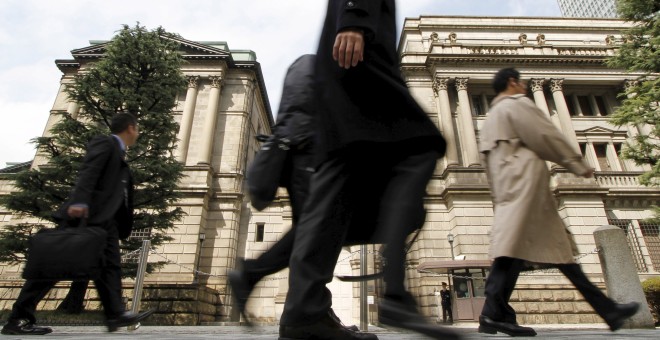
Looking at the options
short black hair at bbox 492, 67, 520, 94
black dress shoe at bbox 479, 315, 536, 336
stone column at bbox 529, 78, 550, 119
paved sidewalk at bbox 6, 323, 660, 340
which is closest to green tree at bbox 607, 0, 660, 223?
stone column at bbox 529, 78, 550, 119

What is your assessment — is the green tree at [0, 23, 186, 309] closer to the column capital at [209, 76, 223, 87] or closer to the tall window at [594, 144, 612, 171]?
the column capital at [209, 76, 223, 87]

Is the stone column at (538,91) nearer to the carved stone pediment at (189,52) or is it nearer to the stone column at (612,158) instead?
the stone column at (612,158)

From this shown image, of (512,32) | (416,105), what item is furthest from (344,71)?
(512,32)

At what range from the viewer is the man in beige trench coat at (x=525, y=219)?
3047 millimetres

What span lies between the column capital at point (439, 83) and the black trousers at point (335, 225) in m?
23.8

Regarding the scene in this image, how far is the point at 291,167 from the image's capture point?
242cm

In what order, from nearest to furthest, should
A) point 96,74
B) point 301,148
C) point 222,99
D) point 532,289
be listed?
point 301,148 < point 96,74 < point 532,289 < point 222,99

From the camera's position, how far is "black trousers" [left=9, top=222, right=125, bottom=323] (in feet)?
11.8

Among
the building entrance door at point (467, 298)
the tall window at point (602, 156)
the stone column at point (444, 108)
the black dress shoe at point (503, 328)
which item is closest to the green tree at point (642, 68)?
the building entrance door at point (467, 298)

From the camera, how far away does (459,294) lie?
48.7 ft

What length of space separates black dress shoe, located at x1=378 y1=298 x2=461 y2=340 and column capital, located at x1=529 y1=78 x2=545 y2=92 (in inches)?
1049

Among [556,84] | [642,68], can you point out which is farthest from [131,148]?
[556,84]

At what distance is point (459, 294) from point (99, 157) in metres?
14.3

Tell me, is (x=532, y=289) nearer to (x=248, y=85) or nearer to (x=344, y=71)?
(x=344, y=71)
